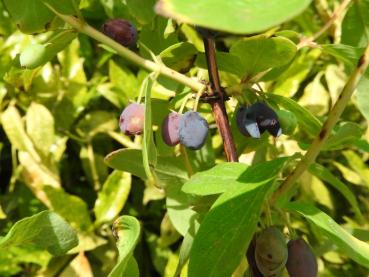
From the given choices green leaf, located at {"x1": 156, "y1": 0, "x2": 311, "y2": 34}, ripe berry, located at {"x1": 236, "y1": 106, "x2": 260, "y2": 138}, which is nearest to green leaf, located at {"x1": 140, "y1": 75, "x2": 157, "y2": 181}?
ripe berry, located at {"x1": 236, "y1": 106, "x2": 260, "y2": 138}

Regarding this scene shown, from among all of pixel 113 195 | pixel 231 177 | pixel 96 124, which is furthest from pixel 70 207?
pixel 231 177

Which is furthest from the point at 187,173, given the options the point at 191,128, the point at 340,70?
the point at 340,70

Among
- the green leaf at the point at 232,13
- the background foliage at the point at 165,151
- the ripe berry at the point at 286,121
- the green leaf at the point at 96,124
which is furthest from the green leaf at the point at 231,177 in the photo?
the green leaf at the point at 96,124

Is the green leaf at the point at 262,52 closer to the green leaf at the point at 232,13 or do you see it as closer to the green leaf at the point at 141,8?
the green leaf at the point at 141,8

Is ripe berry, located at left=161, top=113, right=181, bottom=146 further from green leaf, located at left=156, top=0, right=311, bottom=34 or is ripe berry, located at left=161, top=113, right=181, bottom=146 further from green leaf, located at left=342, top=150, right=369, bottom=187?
green leaf, located at left=342, top=150, right=369, bottom=187

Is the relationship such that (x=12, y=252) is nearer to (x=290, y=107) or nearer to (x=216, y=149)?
(x=216, y=149)

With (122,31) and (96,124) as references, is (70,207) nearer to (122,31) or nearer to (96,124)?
(96,124)
